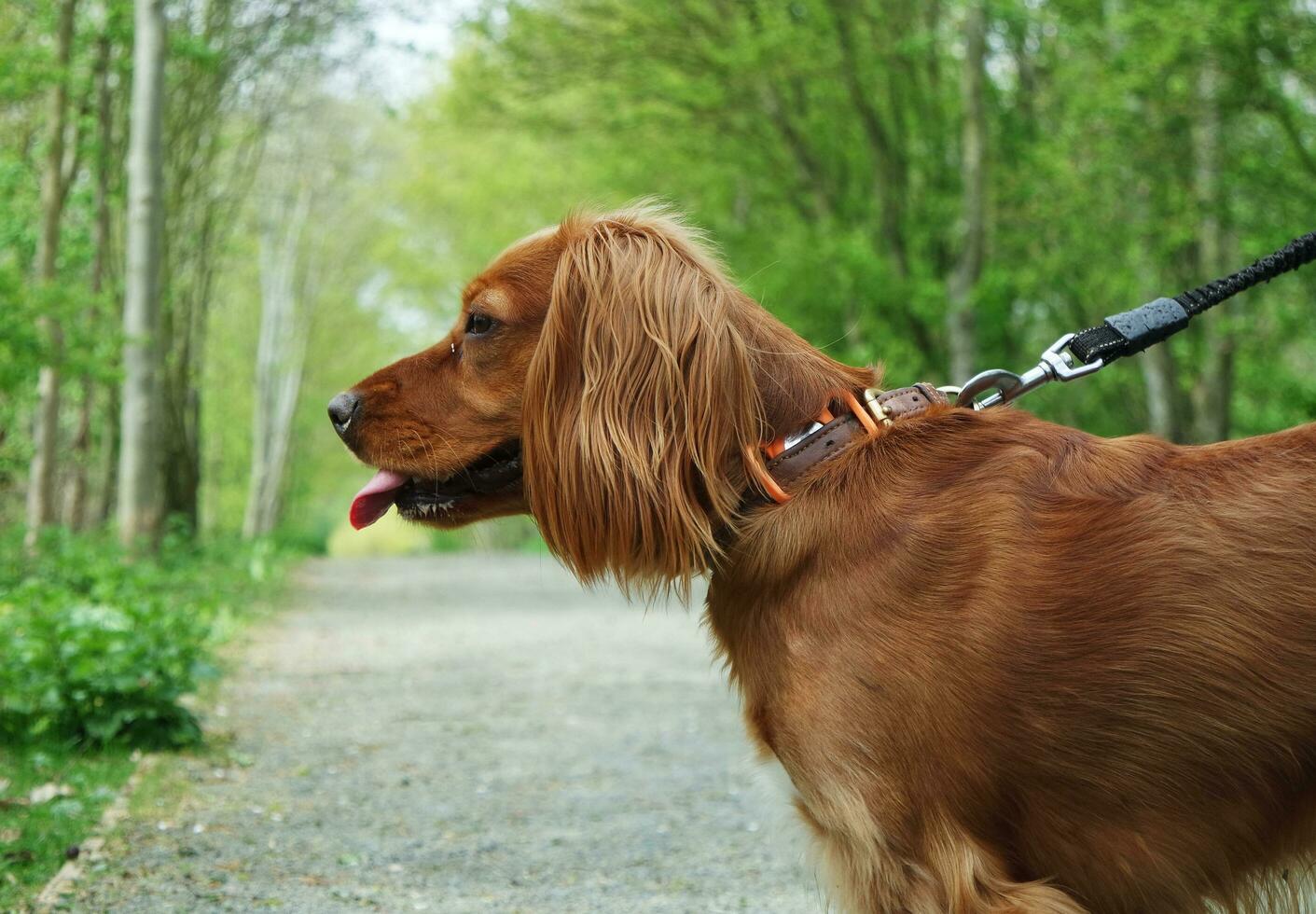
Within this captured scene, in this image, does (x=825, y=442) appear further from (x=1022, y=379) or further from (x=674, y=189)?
(x=674, y=189)

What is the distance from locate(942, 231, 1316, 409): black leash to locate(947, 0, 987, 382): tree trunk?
46.5ft

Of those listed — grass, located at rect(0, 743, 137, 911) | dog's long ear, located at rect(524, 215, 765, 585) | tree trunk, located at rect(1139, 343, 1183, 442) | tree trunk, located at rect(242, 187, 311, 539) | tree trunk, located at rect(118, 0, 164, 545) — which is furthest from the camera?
tree trunk, located at rect(242, 187, 311, 539)

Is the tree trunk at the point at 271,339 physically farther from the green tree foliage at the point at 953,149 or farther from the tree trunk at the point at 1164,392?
the tree trunk at the point at 1164,392

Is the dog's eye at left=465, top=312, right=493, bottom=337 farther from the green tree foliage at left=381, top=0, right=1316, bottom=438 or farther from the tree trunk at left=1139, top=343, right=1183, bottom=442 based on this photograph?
the tree trunk at left=1139, top=343, right=1183, bottom=442

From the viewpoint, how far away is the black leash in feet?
11.2

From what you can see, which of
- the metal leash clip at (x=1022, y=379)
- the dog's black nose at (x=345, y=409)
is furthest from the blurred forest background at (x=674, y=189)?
the metal leash clip at (x=1022, y=379)

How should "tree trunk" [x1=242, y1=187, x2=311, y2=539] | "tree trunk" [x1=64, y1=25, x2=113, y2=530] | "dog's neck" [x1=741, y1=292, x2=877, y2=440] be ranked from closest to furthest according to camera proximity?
"dog's neck" [x1=741, y1=292, x2=877, y2=440] < "tree trunk" [x1=64, y1=25, x2=113, y2=530] < "tree trunk" [x1=242, y1=187, x2=311, y2=539]

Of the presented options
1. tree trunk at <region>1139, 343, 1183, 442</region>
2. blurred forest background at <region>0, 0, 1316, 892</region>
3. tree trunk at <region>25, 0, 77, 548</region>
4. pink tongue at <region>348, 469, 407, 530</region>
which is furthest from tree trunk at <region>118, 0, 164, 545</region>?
tree trunk at <region>1139, 343, 1183, 442</region>

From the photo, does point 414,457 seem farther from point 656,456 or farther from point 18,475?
point 18,475

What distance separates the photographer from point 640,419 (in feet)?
9.89

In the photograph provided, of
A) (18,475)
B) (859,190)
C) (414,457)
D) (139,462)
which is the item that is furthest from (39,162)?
(414,457)

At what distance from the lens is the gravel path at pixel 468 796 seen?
4984 millimetres

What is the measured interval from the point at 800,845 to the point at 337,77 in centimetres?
2054

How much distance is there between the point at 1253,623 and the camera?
2.51 metres
